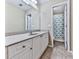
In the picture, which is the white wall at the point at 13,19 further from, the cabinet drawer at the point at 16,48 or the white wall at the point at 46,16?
the white wall at the point at 46,16

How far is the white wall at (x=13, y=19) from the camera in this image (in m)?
1.75

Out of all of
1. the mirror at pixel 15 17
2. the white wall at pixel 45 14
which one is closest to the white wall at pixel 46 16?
the white wall at pixel 45 14

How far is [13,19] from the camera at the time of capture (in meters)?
1.90

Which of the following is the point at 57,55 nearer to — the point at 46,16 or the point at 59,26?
the point at 46,16

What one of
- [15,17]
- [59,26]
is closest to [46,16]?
[59,26]

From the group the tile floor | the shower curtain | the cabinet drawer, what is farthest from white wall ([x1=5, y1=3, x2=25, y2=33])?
the shower curtain

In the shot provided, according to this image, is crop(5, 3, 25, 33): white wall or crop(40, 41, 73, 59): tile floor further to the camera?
crop(40, 41, 73, 59): tile floor

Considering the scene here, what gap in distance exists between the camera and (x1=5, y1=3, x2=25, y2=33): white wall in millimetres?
1754

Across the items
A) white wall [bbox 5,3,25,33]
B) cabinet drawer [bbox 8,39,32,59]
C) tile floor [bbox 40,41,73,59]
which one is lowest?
tile floor [bbox 40,41,73,59]

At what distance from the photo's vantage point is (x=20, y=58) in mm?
1213

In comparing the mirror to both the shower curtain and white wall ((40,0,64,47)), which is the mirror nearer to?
white wall ((40,0,64,47))

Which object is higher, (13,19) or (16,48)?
(13,19)

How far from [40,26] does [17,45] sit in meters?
2.66
